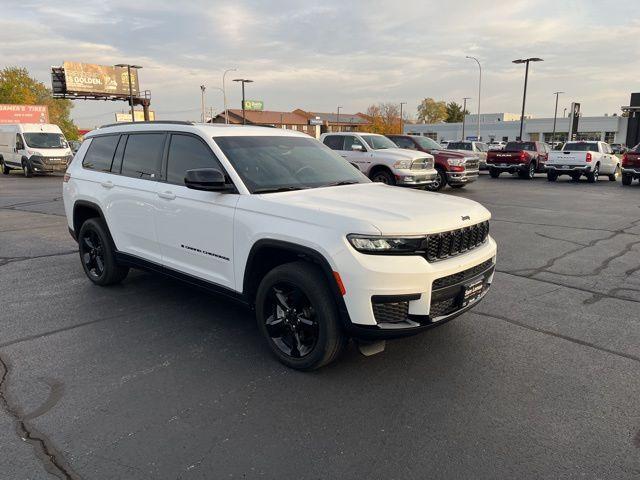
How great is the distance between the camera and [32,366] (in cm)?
374

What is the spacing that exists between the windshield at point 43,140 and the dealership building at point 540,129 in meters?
58.4

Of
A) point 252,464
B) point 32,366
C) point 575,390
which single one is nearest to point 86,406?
point 32,366

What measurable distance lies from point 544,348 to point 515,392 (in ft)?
2.90

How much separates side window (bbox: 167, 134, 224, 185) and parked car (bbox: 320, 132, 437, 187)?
30.0 feet

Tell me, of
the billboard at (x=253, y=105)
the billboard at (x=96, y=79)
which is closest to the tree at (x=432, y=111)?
the billboard at (x=253, y=105)

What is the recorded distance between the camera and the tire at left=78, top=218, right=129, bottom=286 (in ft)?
17.7

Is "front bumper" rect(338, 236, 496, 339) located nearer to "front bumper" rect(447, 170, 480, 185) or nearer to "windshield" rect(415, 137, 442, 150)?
"front bumper" rect(447, 170, 480, 185)

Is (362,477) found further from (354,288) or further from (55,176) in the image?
(55,176)

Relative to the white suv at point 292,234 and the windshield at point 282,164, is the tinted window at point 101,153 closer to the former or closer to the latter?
the white suv at point 292,234

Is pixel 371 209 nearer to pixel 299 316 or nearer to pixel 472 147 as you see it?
pixel 299 316

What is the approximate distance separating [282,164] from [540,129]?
288ft

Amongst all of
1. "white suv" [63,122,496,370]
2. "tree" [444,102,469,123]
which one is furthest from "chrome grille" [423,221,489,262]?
"tree" [444,102,469,123]

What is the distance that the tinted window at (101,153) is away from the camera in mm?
5414

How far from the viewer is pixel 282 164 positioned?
14.3ft
